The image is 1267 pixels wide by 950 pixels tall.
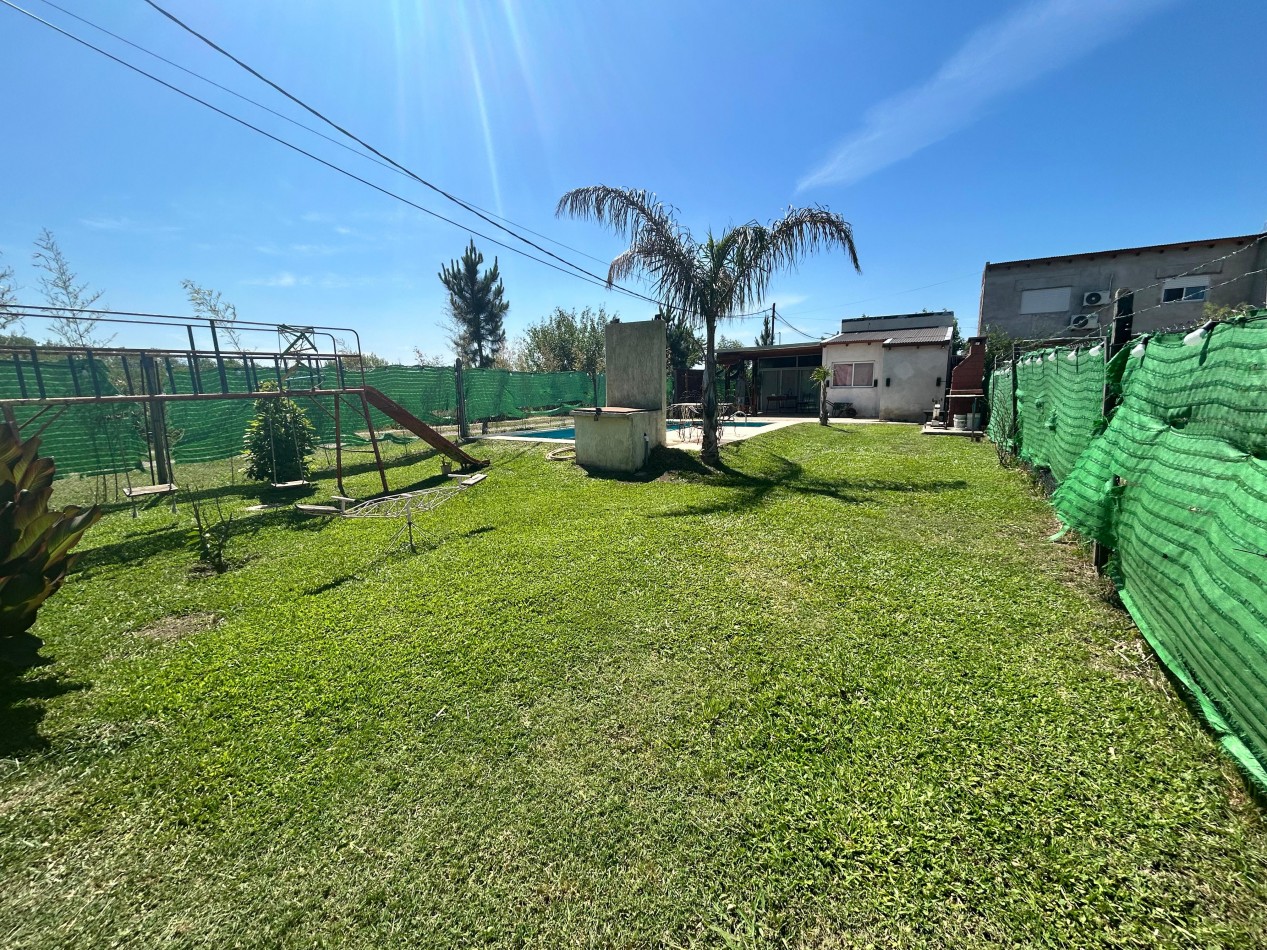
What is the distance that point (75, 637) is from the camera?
3.67 meters

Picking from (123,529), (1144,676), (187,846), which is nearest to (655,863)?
(187,846)

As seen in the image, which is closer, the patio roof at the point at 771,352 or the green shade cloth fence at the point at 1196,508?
the green shade cloth fence at the point at 1196,508

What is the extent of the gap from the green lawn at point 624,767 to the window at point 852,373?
661 inches

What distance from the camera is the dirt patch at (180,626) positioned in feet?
12.3

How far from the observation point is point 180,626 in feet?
12.8

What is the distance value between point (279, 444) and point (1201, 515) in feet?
38.8

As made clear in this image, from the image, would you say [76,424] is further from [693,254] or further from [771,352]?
[771,352]

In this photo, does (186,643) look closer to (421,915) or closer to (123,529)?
(421,915)

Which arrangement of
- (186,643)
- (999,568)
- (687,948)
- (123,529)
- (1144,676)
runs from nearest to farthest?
1. (687,948)
2. (1144,676)
3. (186,643)
4. (999,568)
5. (123,529)

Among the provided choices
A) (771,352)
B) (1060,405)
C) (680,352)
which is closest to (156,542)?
(1060,405)

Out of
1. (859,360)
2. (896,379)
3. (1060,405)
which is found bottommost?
(1060,405)

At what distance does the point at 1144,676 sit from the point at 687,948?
2.95 metres

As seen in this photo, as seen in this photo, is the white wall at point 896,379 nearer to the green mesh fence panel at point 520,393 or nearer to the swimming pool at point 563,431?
the swimming pool at point 563,431

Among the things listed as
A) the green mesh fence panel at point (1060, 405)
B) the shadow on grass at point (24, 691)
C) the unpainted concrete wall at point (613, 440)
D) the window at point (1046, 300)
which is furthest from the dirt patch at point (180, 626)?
the window at point (1046, 300)
